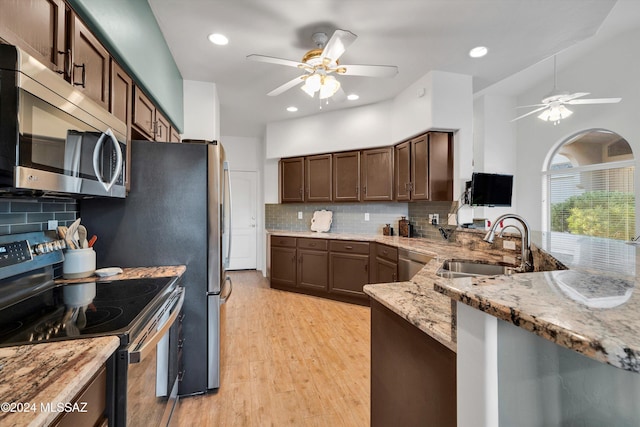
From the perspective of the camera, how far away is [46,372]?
26.3 inches

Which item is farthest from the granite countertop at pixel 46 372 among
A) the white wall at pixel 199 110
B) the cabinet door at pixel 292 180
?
the cabinet door at pixel 292 180

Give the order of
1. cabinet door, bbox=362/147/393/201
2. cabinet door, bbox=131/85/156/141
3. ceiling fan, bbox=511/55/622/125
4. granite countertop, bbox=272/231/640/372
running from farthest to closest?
1. cabinet door, bbox=362/147/393/201
2. ceiling fan, bbox=511/55/622/125
3. cabinet door, bbox=131/85/156/141
4. granite countertop, bbox=272/231/640/372

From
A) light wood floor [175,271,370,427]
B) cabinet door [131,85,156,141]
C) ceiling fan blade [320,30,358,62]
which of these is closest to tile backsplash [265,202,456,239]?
light wood floor [175,271,370,427]

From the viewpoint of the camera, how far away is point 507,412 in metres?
0.62

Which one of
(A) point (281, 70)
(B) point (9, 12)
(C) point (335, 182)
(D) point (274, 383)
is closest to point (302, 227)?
(C) point (335, 182)

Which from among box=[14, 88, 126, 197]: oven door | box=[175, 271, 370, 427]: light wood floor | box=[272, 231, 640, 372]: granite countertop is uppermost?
box=[14, 88, 126, 197]: oven door

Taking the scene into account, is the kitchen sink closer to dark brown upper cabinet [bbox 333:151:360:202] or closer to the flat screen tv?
the flat screen tv

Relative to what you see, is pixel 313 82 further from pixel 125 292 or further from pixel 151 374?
pixel 151 374

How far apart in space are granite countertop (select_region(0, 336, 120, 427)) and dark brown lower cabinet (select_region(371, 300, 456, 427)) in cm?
94

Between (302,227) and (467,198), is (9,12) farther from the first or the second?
(302,227)

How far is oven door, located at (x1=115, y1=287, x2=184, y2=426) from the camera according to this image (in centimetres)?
88

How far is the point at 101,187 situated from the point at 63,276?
2.10 feet

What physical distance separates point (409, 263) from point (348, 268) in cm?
102

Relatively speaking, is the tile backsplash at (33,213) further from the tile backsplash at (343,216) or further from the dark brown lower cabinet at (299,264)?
the tile backsplash at (343,216)
